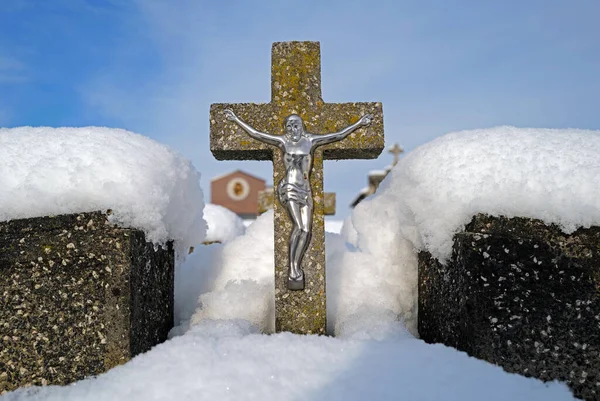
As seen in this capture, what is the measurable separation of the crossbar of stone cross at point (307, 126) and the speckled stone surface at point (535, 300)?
936 millimetres

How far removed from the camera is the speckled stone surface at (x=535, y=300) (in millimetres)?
2111

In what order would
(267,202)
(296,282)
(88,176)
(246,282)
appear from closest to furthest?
(88,176), (296,282), (246,282), (267,202)

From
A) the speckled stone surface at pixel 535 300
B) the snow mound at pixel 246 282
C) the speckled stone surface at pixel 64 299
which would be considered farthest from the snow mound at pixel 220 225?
the speckled stone surface at pixel 535 300

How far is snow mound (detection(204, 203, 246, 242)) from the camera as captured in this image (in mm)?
7491

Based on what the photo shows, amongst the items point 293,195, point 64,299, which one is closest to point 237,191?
point 293,195

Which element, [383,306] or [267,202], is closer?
[383,306]

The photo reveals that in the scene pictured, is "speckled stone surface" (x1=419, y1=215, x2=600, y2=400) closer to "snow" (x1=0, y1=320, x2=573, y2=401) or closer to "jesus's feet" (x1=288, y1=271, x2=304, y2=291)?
"snow" (x1=0, y1=320, x2=573, y2=401)

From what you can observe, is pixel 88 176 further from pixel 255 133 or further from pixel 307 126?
pixel 307 126

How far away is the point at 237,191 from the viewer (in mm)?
32656

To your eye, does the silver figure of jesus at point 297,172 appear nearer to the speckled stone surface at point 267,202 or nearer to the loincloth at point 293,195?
the loincloth at point 293,195

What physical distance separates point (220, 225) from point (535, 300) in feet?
19.5

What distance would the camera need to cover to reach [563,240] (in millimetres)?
2178

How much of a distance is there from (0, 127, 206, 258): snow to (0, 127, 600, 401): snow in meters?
0.68

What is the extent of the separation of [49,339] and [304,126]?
1811mm
